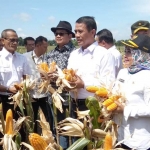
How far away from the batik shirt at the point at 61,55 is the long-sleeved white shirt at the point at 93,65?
636mm

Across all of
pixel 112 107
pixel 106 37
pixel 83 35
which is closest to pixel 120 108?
pixel 112 107

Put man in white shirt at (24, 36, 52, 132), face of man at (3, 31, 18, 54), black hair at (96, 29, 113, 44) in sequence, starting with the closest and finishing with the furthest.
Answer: face of man at (3, 31, 18, 54) < man in white shirt at (24, 36, 52, 132) < black hair at (96, 29, 113, 44)

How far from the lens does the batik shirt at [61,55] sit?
371 centimetres

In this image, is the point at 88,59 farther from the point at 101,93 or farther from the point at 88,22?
the point at 101,93

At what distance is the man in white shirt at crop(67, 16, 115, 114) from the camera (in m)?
2.86

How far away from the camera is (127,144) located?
7.00 ft

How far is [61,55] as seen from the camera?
375 cm

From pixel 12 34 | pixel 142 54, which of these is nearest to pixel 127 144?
pixel 142 54

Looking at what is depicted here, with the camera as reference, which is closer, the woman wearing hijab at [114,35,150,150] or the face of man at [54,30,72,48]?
the woman wearing hijab at [114,35,150,150]

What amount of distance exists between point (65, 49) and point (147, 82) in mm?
1950

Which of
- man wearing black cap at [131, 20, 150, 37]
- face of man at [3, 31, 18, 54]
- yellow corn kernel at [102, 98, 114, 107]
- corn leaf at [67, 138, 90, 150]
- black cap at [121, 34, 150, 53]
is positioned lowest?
corn leaf at [67, 138, 90, 150]

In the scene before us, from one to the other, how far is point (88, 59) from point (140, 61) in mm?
998

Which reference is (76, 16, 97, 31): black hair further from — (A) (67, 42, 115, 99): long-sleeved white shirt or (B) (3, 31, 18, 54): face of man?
(B) (3, 31, 18, 54): face of man

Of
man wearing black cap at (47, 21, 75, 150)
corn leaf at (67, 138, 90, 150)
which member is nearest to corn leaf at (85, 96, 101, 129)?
corn leaf at (67, 138, 90, 150)
